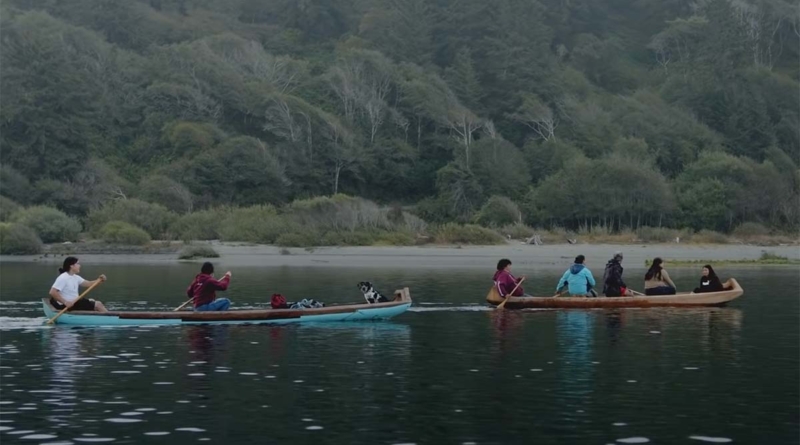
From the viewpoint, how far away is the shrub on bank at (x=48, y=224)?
63094 mm

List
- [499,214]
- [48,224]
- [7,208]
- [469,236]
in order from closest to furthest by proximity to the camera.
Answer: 1. [469,236]
2. [48,224]
3. [7,208]
4. [499,214]

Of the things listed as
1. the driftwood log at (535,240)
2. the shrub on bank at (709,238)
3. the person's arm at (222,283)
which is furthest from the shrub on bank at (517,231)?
the person's arm at (222,283)

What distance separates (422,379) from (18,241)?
4343 centimetres

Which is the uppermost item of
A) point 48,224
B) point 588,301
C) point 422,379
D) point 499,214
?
point 499,214

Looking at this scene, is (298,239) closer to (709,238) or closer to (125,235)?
(125,235)

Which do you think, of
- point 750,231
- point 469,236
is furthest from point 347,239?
point 750,231

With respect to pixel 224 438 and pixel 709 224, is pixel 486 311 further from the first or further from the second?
pixel 709 224

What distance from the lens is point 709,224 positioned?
68812 mm

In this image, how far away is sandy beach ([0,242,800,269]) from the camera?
55500 mm

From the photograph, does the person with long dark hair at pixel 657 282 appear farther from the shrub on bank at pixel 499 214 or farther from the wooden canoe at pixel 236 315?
the shrub on bank at pixel 499 214

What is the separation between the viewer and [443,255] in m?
58.0

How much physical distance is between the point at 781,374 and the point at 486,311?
38.5ft

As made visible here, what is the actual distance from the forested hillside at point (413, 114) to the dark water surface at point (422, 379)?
3822 cm

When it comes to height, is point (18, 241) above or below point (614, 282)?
above
